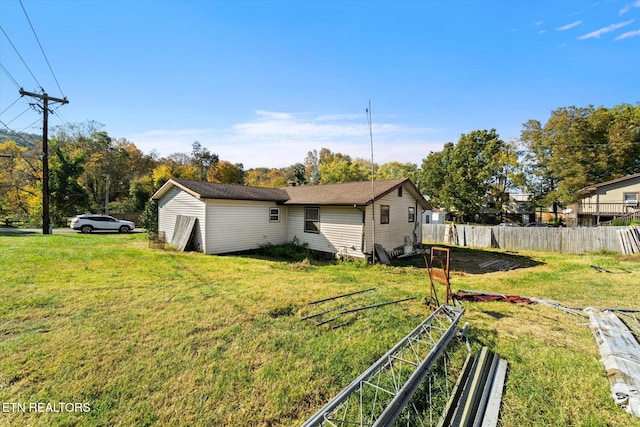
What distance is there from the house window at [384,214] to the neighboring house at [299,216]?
0.15 feet

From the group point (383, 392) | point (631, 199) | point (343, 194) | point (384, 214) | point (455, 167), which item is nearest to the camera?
point (383, 392)

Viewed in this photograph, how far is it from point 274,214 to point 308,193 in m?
2.29

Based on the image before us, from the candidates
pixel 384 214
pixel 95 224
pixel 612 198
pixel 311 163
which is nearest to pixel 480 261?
pixel 384 214

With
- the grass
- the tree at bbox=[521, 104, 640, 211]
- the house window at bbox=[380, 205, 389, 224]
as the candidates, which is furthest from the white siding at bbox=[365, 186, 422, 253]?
the tree at bbox=[521, 104, 640, 211]

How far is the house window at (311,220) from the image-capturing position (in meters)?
13.4

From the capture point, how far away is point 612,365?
3547mm

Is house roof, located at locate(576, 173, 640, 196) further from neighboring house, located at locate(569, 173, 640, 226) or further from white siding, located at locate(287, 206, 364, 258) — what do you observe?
white siding, located at locate(287, 206, 364, 258)

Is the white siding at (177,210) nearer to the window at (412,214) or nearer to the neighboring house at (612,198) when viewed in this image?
the window at (412,214)

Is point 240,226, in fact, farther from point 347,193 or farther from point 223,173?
point 223,173

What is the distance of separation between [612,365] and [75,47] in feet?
58.4

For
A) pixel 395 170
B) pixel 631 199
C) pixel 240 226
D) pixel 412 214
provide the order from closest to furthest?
1. pixel 240 226
2. pixel 412 214
3. pixel 631 199
4. pixel 395 170

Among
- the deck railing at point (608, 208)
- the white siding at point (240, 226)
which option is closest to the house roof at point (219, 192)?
the white siding at point (240, 226)

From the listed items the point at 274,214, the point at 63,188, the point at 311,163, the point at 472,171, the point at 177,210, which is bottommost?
the point at 274,214

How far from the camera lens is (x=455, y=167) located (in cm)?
3325
